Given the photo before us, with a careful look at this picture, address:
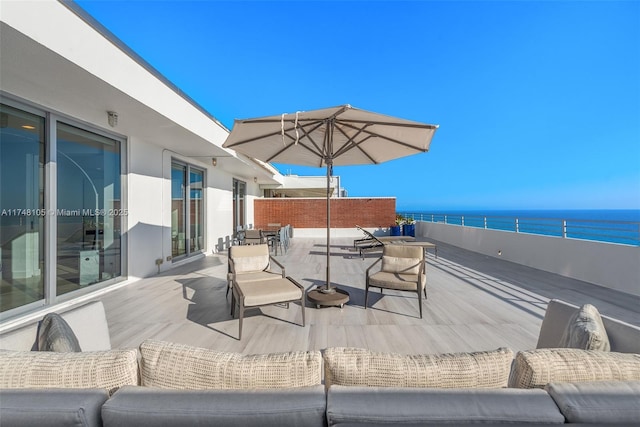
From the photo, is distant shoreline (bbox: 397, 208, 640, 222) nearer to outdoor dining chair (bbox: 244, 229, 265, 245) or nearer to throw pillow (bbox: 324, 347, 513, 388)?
outdoor dining chair (bbox: 244, 229, 265, 245)

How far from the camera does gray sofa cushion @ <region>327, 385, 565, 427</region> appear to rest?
34.7 inches

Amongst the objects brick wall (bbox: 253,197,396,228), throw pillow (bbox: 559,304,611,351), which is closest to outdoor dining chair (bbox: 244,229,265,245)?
brick wall (bbox: 253,197,396,228)

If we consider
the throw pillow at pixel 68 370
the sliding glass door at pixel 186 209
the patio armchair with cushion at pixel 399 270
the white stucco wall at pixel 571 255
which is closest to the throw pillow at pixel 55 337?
the throw pillow at pixel 68 370

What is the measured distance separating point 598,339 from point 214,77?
2060cm

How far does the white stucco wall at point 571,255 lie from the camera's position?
448 cm

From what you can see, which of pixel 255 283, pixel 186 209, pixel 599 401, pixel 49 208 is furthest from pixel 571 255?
pixel 49 208

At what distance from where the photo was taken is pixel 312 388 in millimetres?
1015

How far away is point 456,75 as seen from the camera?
58.0 ft

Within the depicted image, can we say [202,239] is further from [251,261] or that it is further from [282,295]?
[282,295]

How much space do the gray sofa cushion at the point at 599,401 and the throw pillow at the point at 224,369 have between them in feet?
2.80

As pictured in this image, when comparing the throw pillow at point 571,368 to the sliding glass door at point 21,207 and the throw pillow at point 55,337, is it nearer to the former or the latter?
the throw pillow at point 55,337

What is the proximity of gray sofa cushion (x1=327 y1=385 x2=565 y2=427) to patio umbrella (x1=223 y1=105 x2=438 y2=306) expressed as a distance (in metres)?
2.51

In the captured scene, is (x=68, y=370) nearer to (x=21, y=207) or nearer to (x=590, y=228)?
(x=21, y=207)

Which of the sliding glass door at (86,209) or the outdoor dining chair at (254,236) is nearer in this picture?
the sliding glass door at (86,209)
